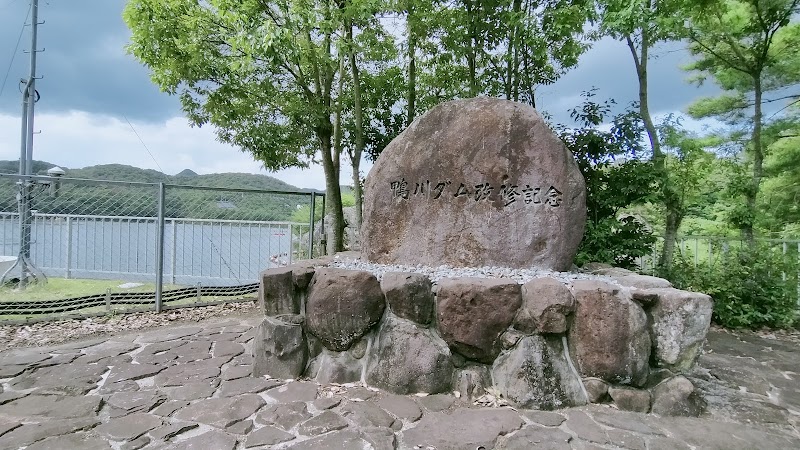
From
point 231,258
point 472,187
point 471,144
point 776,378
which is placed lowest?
point 776,378

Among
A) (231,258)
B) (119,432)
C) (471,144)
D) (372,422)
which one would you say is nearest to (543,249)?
(471,144)

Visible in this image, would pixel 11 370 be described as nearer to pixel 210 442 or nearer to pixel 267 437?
pixel 210 442

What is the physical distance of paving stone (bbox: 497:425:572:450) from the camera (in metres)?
2.40

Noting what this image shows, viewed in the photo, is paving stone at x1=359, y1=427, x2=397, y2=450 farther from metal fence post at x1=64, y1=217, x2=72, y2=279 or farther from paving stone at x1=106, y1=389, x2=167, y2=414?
metal fence post at x1=64, y1=217, x2=72, y2=279

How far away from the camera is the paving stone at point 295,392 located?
2946 millimetres

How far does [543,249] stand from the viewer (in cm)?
377

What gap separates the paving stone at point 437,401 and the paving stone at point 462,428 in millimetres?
80

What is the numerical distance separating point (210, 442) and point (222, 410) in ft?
1.29

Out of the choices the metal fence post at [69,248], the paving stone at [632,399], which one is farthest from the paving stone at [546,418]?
the metal fence post at [69,248]

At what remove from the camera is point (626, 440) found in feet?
8.13

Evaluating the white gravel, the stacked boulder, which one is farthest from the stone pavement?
the white gravel

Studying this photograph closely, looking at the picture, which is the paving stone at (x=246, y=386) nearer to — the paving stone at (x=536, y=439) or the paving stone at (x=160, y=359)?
the paving stone at (x=160, y=359)

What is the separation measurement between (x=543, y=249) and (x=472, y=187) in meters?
0.80

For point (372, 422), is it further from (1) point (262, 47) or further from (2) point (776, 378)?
(1) point (262, 47)
